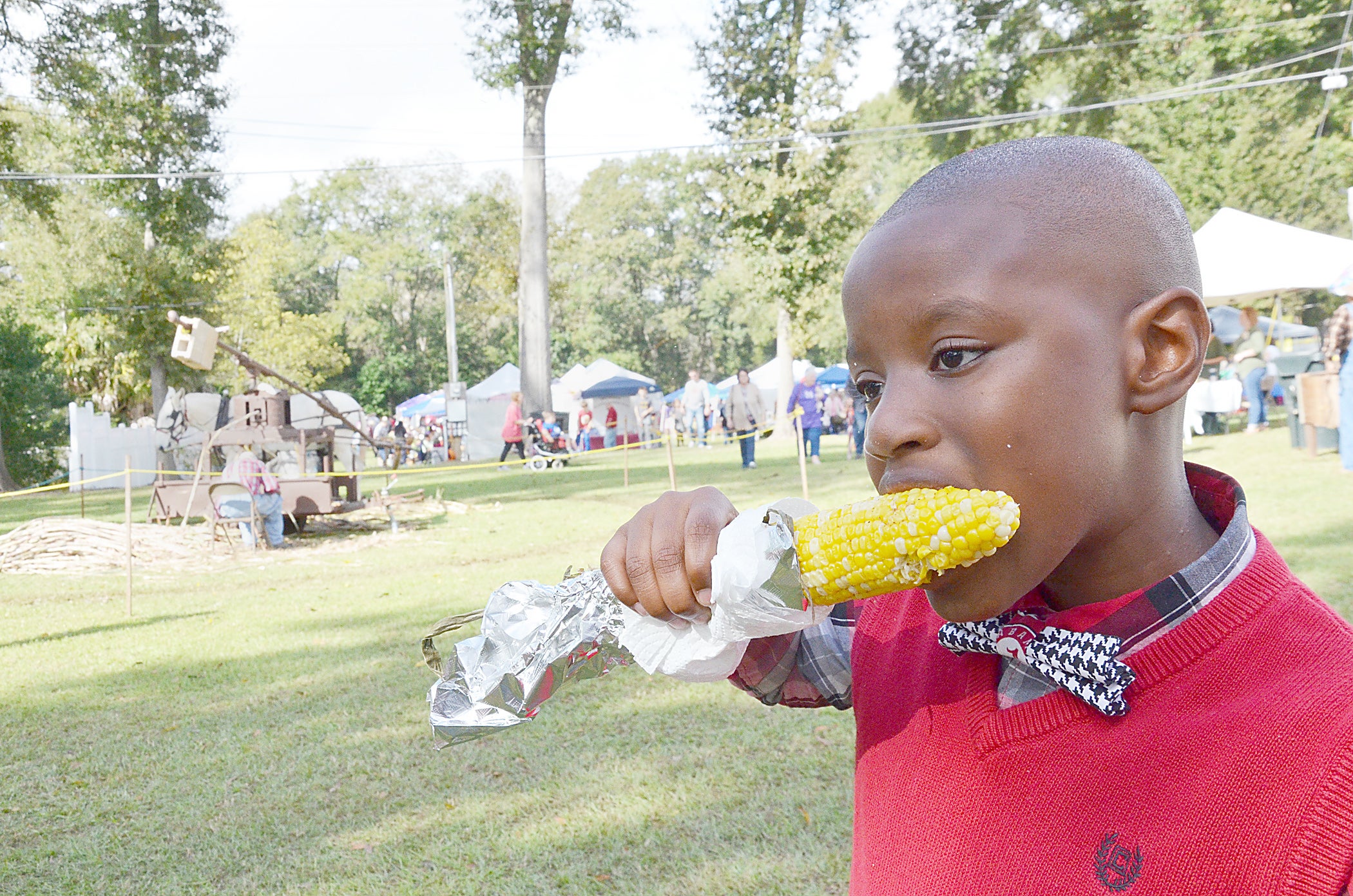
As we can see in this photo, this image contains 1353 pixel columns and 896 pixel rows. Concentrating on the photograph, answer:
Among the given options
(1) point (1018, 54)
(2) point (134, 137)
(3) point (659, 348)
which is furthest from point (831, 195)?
(3) point (659, 348)

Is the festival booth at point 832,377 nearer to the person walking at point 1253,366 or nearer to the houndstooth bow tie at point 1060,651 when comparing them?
the person walking at point 1253,366

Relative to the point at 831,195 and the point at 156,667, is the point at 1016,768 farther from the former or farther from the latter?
the point at 831,195

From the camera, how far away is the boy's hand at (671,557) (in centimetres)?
115

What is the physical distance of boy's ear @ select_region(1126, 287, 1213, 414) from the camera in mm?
1044

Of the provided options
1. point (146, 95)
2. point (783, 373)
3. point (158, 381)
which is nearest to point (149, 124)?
point (146, 95)

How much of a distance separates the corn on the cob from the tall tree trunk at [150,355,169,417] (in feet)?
88.3

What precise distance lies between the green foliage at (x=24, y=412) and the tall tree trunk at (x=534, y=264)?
Answer: 1186 centimetres

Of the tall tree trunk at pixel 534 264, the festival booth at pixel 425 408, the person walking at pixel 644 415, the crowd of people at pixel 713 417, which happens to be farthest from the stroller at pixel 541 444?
the festival booth at pixel 425 408

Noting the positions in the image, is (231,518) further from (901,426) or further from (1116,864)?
(1116,864)

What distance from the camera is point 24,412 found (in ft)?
78.9

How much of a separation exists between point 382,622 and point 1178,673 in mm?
6223

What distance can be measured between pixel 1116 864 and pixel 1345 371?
10.3 metres

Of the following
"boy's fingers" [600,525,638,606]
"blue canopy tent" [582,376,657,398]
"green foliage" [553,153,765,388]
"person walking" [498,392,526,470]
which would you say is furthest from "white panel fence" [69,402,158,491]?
Result: "green foliage" [553,153,765,388]

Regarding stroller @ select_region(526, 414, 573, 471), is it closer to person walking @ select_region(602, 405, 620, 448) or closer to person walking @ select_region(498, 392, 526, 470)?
person walking @ select_region(498, 392, 526, 470)
